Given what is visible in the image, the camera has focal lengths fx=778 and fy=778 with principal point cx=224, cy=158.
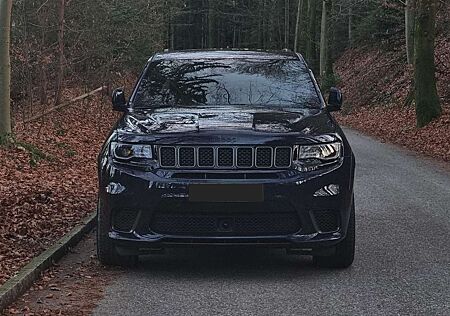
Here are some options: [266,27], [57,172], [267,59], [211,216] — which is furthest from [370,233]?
[266,27]

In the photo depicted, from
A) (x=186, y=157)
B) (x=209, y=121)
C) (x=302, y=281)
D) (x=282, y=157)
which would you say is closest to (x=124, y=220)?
(x=186, y=157)

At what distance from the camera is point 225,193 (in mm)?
5902

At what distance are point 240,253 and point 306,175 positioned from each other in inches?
59.8

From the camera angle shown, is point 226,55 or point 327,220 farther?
point 226,55

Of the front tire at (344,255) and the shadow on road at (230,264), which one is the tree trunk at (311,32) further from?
the front tire at (344,255)

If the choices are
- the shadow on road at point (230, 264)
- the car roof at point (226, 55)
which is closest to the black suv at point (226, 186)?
the shadow on road at point (230, 264)

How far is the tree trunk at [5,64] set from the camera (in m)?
12.7

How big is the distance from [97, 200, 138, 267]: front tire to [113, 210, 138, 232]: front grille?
9cm

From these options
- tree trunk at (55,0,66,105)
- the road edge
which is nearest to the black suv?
the road edge

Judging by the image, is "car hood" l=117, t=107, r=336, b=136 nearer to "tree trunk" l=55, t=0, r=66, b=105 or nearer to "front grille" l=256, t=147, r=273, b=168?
"front grille" l=256, t=147, r=273, b=168

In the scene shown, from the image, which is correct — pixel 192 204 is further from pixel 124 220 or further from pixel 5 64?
pixel 5 64

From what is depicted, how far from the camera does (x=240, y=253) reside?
721 cm

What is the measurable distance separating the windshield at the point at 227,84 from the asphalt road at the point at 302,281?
141cm

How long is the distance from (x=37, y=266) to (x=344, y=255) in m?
2.50
